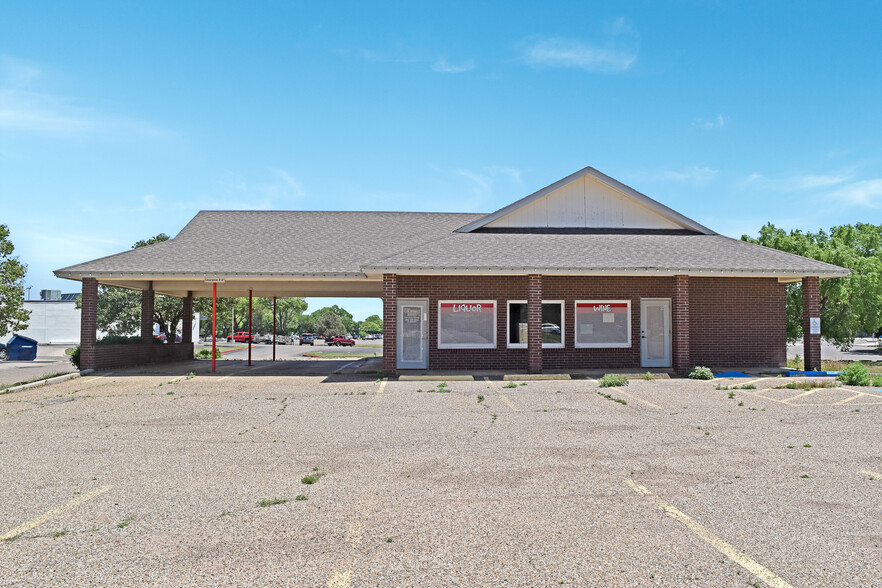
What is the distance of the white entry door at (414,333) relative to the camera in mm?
18781

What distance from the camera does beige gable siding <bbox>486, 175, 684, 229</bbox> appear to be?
20.9 m

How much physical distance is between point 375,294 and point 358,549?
19.3m

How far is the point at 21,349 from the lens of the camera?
33500mm

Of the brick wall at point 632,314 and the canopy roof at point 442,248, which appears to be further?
the brick wall at point 632,314

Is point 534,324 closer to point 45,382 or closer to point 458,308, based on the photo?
point 458,308

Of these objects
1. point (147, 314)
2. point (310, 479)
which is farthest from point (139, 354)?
point (310, 479)

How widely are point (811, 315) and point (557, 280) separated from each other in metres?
7.31

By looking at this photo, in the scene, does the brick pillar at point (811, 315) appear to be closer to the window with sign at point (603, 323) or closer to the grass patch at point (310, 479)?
the window with sign at point (603, 323)

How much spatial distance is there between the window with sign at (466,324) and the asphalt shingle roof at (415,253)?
1.71m

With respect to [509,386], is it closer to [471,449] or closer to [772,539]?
[471,449]

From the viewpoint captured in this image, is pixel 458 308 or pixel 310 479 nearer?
pixel 310 479

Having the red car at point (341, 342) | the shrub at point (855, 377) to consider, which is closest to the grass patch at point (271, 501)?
the shrub at point (855, 377)

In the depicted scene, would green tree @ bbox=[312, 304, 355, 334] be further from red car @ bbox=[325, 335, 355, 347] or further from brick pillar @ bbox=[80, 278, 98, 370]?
brick pillar @ bbox=[80, 278, 98, 370]

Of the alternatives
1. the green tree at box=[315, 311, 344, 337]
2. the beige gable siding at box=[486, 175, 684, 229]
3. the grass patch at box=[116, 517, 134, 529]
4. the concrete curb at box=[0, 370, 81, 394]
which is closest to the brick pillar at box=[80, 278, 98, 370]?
the concrete curb at box=[0, 370, 81, 394]
